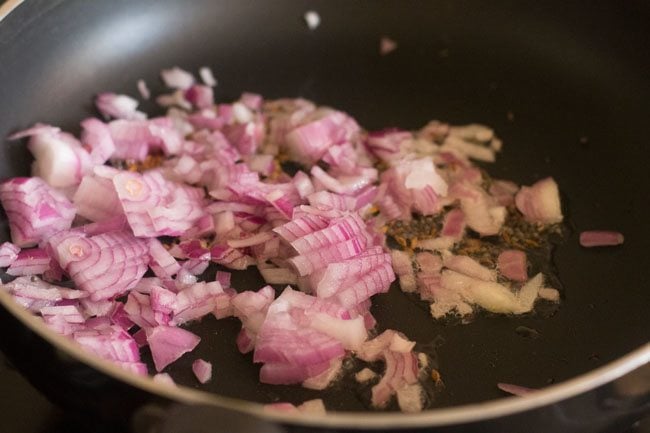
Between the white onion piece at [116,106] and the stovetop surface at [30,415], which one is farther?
the white onion piece at [116,106]

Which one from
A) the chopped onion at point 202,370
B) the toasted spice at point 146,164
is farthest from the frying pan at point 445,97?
the toasted spice at point 146,164

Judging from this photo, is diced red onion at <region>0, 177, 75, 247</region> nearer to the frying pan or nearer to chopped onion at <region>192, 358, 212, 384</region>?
the frying pan

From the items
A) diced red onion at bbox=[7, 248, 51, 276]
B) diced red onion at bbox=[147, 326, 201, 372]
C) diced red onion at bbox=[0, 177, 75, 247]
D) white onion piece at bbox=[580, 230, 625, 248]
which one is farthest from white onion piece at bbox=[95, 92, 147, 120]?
white onion piece at bbox=[580, 230, 625, 248]

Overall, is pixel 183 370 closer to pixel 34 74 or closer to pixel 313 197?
pixel 313 197

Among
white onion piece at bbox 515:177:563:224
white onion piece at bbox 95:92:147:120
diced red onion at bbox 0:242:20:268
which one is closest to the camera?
diced red onion at bbox 0:242:20:268

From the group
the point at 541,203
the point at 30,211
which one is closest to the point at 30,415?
the point at 30,211

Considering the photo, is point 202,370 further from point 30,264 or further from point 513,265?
point 513,265

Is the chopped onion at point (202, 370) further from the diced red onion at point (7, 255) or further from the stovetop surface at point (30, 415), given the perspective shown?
the diced red onion at point (7, 255)

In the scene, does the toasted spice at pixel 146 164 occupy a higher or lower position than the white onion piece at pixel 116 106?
lower
